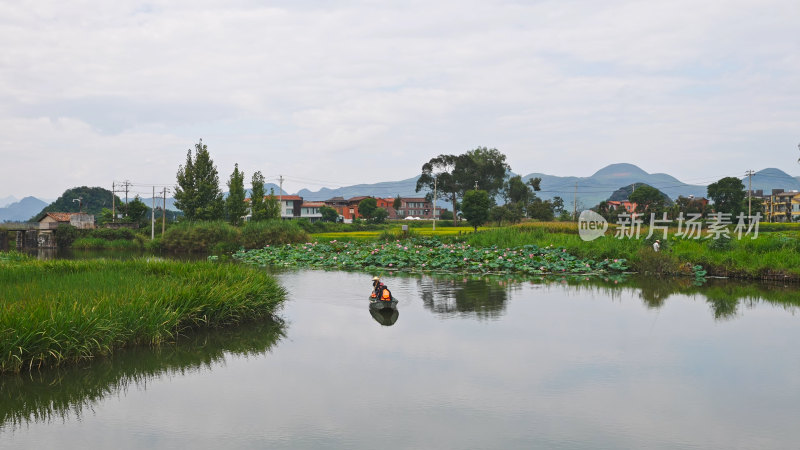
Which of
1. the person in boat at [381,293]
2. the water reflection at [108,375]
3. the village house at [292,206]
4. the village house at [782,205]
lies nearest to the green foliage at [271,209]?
the person in boat at [381,293]

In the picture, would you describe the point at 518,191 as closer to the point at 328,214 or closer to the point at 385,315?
the point at 328,214

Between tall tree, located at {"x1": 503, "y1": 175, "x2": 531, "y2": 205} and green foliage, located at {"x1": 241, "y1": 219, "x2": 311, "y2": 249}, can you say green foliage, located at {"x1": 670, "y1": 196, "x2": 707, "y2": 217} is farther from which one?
green foliage, located at {"x1": 241, "y1": 219, "x2": 311, "y2": 249}

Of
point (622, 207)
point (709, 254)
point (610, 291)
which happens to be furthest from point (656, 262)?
point (622, 207)

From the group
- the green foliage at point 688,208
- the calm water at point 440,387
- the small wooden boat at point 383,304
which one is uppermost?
the green foliage at point 688,208

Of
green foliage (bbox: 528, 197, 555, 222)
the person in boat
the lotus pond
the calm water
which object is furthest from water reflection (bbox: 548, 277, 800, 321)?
green foliage (bbox: 528, 197, 555, 222)

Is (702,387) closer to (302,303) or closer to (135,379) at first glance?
(135,379)

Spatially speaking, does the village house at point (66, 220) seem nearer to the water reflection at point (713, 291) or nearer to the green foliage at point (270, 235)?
the green foliage at point (270, 235)

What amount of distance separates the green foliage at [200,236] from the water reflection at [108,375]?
93.4 ft

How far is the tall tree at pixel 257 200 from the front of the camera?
49931mm

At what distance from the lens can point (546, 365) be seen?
32.9ft

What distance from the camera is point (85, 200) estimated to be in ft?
327

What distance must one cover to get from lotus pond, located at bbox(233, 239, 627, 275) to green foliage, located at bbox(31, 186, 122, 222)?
74700mm

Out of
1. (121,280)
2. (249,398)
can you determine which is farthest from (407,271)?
(249,398)

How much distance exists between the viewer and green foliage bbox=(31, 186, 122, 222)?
3713 inches
